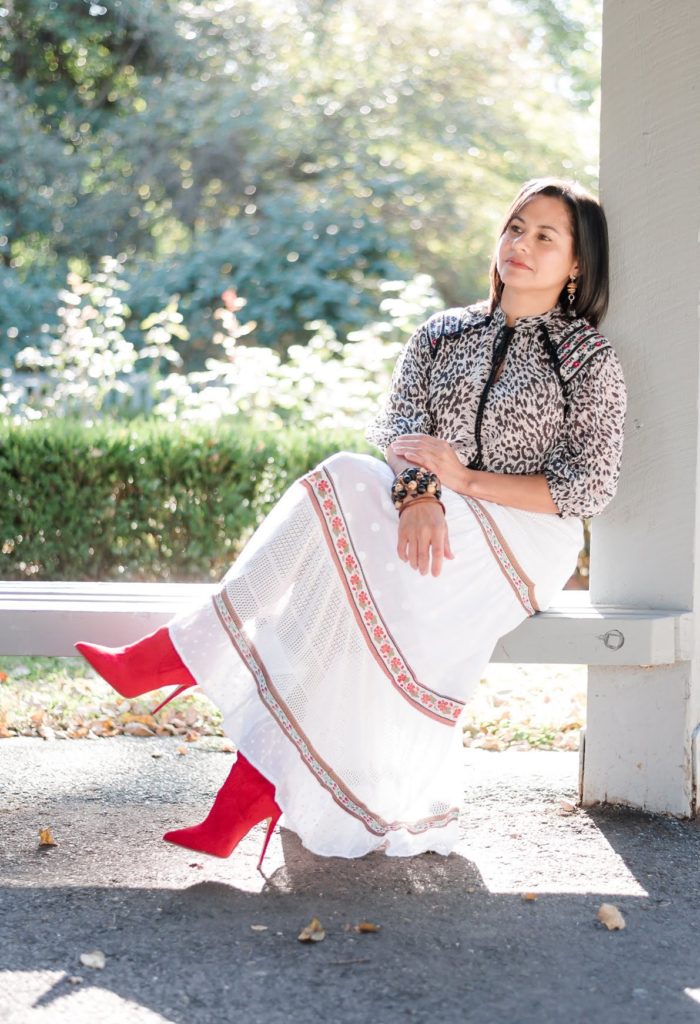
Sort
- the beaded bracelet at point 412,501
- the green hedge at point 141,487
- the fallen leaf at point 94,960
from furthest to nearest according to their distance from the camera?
the green hedge at point 141,487 → the beaded bracelet at point 412,501 → the fallen leaf at point 94,960

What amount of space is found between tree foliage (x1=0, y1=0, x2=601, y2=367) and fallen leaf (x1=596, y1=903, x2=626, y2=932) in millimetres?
8540

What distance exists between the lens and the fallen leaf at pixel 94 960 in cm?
233

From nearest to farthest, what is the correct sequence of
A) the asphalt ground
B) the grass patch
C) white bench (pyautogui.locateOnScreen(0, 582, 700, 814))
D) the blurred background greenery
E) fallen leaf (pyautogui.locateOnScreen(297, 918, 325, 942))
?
the asphalt ground, fallen leaf (pyautogui.locateOnScreen(297, 918, 325, 942)), white bench (pyautogui.locateOnScreen(0, 582, 700, 814)), the grass patch, the blurred background greenery

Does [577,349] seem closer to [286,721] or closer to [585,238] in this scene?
[585,238]

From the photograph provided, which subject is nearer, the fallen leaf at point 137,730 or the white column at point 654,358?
the white column at point 654,358

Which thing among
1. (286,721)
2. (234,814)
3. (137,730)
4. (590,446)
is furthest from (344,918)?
(137,730)

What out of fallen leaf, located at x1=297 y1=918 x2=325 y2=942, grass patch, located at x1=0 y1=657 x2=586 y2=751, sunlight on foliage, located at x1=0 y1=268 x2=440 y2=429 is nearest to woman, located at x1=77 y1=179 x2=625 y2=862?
fallen leaf, located at x1=297 y1=918 x2=325 y2=942

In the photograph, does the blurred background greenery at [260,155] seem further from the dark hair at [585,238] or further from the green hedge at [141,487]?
the dark hair at [585,238]

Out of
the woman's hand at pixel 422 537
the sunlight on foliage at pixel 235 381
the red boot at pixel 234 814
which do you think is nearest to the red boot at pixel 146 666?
the red boot at pixel 234 814

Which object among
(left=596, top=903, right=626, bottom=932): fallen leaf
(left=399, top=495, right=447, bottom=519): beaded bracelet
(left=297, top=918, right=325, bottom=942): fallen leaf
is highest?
(left=399, top=495, right=447, bottom=519): beaded bracelet

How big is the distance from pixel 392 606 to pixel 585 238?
3.58 ft

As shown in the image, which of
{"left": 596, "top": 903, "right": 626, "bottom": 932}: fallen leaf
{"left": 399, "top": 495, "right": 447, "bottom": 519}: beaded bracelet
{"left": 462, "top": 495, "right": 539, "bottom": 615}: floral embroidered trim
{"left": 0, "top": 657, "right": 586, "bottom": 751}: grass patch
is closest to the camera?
{"left": 596, "top": 903, "right": 626, "bottom": 932}: fallen leaf

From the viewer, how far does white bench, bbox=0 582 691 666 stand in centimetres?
304

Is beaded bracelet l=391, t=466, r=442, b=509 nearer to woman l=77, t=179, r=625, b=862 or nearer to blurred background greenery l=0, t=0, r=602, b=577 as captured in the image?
woman l=77, t=179, r=625, b=862
